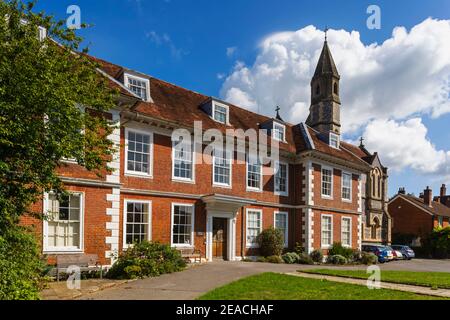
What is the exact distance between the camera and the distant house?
157 feet

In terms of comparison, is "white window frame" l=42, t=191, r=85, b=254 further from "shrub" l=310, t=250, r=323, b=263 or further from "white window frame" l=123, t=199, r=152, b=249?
"shrub" l=310, t=250, r=323, b=263

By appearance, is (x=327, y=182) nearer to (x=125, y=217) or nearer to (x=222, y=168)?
(x=222, y=168)

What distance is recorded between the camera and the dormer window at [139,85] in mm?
19047

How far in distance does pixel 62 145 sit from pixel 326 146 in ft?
70.0

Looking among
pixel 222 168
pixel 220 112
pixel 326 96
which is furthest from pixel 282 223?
pixel 326 96

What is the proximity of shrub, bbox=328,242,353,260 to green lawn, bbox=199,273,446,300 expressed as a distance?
43.7 feet

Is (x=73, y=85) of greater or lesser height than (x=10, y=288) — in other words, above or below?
above

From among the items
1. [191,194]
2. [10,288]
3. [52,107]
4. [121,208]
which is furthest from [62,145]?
[191,194]

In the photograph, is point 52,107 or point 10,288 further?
point 52,107

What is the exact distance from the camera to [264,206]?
2409 centimetres

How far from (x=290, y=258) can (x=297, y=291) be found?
11726 mm

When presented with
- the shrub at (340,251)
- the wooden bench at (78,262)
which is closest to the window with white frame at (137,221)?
the wooden bench at (78,262)

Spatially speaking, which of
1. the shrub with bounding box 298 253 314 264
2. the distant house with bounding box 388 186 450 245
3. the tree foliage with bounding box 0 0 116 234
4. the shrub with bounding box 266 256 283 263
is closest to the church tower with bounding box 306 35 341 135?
the distant house with bounding box 388 186 450 245

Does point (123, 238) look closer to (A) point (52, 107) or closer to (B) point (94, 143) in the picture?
(B) point (94, 143)
